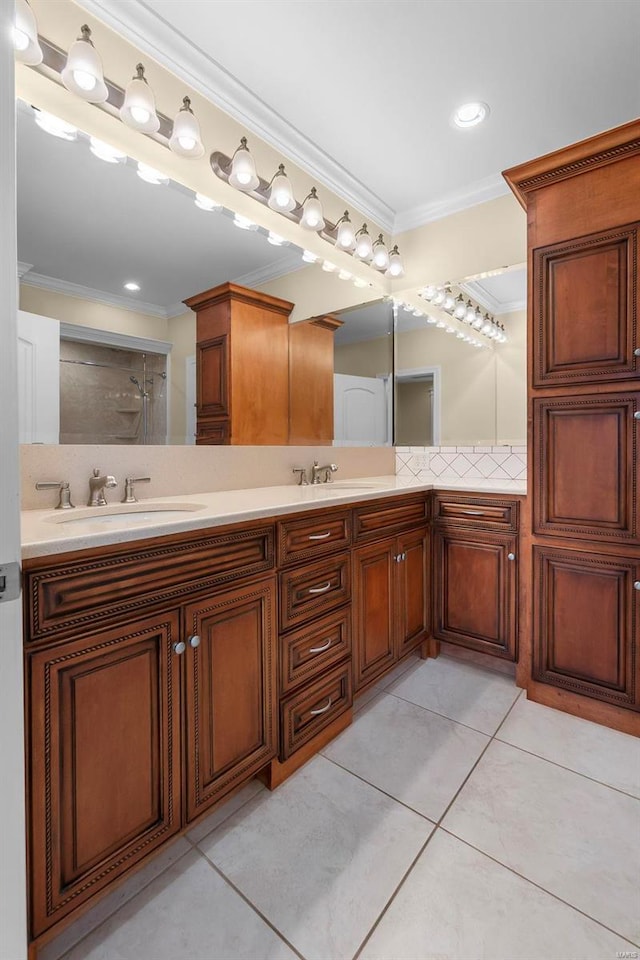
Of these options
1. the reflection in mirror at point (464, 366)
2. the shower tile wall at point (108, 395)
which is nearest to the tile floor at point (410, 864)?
the shower tile wall at point (108, 395)

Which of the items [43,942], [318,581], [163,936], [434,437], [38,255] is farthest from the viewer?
[434,437]

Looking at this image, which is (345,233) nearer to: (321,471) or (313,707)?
(321,471)

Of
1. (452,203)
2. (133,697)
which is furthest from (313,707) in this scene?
(452,203)

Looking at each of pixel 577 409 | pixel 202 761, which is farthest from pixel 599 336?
pixel 202 761

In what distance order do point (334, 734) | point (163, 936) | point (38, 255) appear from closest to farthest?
point (163, 936), point (38, 255), point (334, 734)

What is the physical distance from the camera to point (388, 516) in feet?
6.34

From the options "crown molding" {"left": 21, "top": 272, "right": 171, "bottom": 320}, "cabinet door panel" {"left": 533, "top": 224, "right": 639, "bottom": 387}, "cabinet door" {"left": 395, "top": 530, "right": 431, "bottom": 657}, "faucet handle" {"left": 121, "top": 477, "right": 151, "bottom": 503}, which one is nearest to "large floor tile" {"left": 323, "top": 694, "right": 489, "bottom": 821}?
"cabinet door" {"left": 395, "top": 530, "right": 431, "bottom": 657}

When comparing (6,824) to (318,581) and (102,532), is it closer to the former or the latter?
(102,532)

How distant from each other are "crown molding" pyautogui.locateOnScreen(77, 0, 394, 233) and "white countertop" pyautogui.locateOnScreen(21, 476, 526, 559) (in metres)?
1.59

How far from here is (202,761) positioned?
118cm

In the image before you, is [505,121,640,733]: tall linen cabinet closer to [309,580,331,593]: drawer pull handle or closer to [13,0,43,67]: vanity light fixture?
[309,580,331,593]: drawer pull handle

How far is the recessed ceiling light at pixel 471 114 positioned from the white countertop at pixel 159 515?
1.65 meters

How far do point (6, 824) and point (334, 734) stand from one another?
3.83 feet

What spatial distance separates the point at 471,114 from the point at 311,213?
31.3 inches
